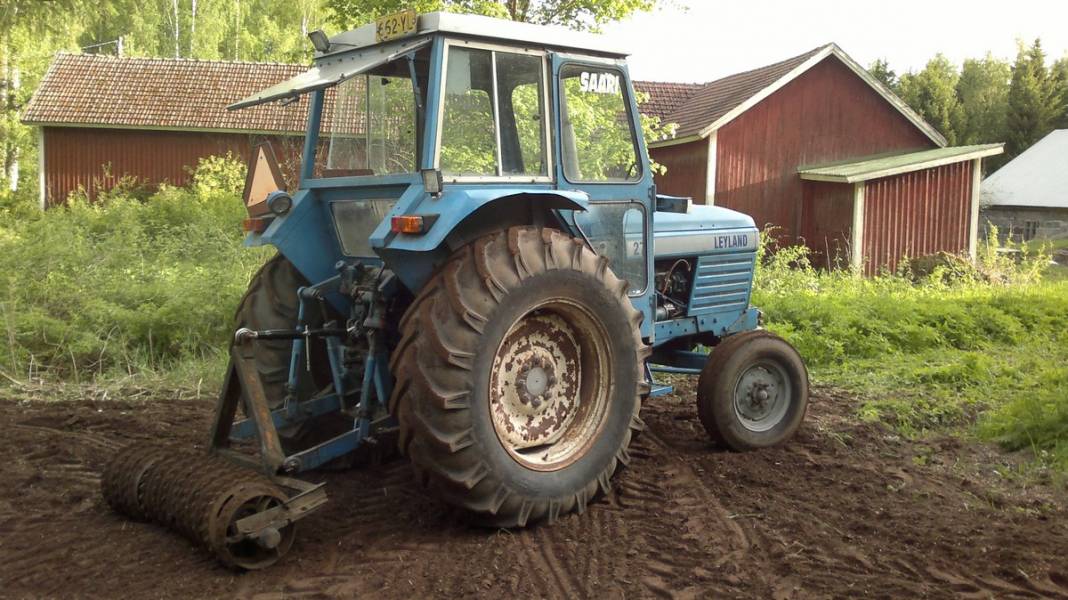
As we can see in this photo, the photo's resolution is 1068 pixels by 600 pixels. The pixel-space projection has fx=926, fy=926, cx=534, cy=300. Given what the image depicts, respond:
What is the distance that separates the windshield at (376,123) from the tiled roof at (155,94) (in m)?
18.0

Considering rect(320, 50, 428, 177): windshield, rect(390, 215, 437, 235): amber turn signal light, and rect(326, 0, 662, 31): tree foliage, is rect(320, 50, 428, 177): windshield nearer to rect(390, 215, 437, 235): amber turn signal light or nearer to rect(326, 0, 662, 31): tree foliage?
rect(390, 215, 437, 235): amber turn signal light

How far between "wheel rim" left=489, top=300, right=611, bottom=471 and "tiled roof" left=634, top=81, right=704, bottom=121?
1881cm

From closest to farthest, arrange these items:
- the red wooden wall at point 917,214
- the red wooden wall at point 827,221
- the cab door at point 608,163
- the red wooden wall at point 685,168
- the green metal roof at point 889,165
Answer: the cab door at point 608,163
the green metal roof at point 889,165
the red wooden wall at point 917,214
the red wooden wall at point 827,221
the red wooden wall at point 685,168

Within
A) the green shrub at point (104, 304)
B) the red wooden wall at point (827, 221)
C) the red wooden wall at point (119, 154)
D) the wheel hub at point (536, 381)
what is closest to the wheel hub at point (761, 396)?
the wheel hub at point (536, 381)

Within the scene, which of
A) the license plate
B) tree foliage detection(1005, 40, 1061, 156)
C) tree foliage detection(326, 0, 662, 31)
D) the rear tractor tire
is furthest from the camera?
tree foliage detection(1005, 40, 1061, 156)

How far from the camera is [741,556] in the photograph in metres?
4.15

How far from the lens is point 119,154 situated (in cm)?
2414

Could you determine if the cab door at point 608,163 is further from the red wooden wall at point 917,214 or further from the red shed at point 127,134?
the red shed at point 127,134

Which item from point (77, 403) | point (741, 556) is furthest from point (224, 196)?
point (741, 556)

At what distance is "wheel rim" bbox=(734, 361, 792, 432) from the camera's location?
5.98 metres

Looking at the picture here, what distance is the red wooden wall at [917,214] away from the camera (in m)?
18.9

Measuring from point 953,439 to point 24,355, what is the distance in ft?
24.5

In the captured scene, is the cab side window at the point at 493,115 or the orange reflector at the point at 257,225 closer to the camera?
the cab side window at the point at 493,115

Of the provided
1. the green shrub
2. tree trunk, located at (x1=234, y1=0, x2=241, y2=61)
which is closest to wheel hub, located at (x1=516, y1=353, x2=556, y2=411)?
the green shrub
